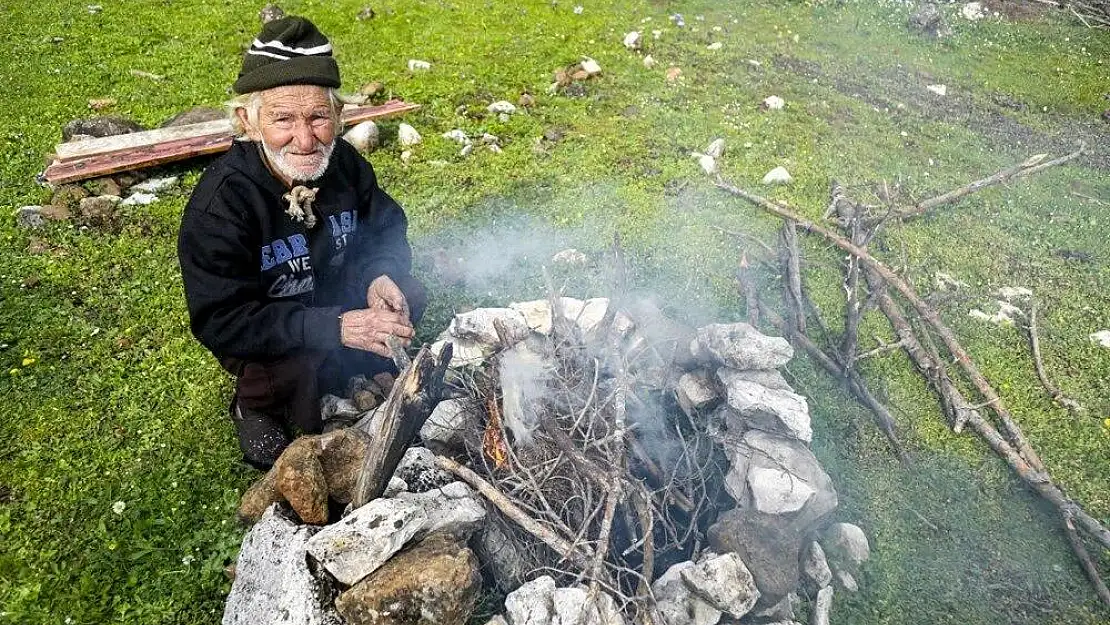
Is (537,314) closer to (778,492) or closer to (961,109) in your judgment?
(778,492)

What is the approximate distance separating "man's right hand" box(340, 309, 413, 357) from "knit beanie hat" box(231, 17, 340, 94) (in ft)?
3.61

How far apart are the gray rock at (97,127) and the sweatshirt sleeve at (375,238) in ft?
13.6

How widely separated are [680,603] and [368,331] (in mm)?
1895

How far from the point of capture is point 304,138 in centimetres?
296

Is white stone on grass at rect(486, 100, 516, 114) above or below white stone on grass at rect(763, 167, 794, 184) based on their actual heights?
above

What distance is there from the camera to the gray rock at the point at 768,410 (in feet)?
10.8

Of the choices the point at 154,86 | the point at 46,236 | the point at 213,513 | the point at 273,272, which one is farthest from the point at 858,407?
the point at 154,86

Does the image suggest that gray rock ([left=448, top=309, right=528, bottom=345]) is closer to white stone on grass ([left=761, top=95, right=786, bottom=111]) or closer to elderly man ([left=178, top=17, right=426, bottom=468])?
elderly man ([left=178, top=17, right=426, bottom=468])

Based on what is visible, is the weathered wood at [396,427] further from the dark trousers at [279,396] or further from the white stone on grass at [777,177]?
the white stone on grass at [777,177]

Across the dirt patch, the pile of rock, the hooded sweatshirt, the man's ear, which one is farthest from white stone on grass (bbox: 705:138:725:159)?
the man's ear

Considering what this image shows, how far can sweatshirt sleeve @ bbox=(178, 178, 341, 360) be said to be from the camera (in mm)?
2889

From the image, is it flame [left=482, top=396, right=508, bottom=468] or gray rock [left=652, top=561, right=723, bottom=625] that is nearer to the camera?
gray rock [left=652, top=561, right=723, bottom=625]

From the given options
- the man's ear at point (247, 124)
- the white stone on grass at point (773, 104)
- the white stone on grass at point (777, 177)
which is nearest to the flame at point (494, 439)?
the man's ear at point (247, 124)

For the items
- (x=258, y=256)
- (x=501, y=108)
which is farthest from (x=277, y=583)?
(x=501, y=108)
